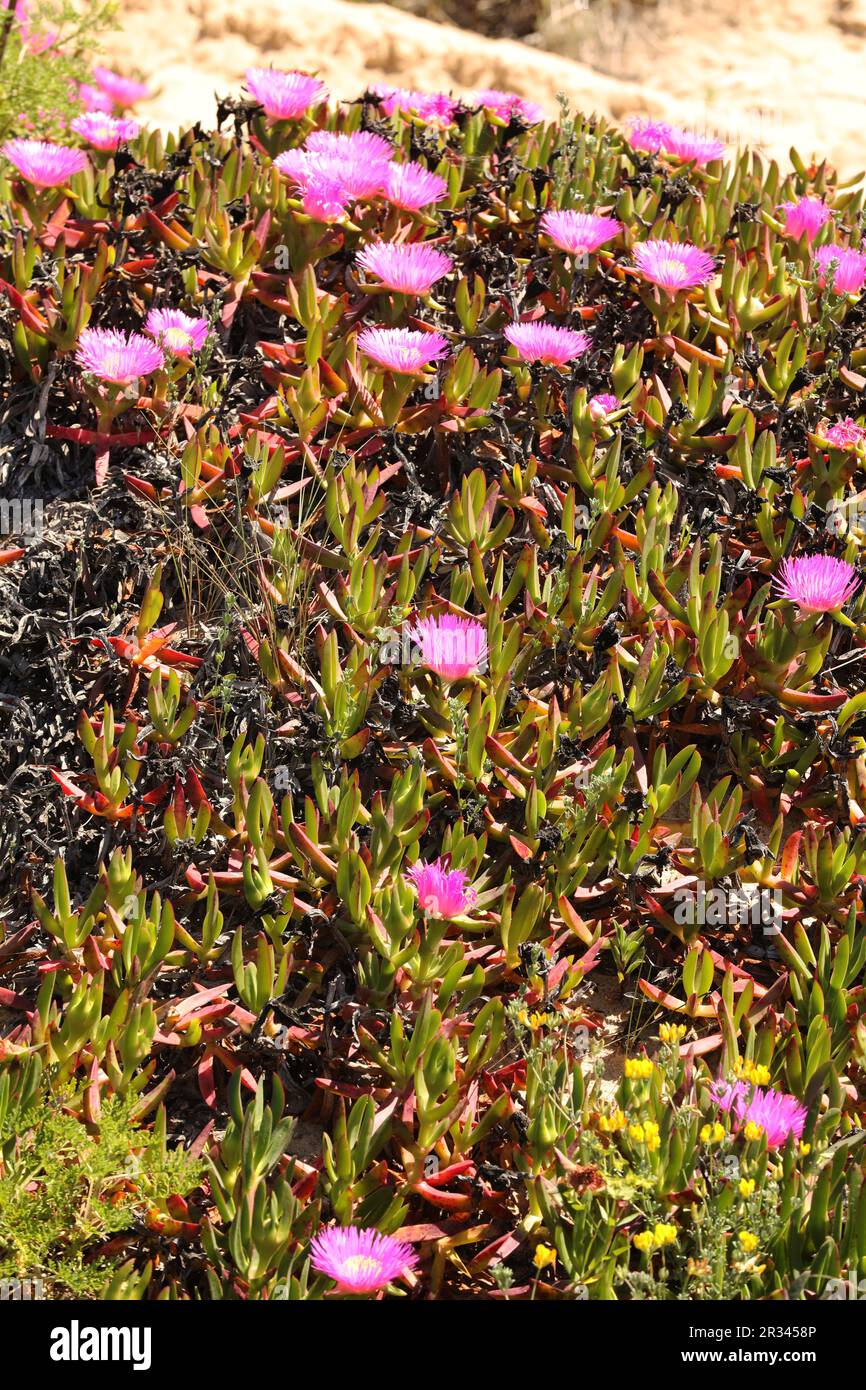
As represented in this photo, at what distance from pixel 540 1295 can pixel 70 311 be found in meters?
2.27

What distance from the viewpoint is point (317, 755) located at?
2479mm

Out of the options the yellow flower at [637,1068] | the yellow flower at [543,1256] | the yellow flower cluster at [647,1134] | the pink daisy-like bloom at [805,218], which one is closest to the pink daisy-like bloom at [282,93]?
the pink daisy-like bloom at [805,218]

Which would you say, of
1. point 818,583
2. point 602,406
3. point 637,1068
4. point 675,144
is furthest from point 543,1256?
point 675,144

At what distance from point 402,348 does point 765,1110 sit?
1.76m

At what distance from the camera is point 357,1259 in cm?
184

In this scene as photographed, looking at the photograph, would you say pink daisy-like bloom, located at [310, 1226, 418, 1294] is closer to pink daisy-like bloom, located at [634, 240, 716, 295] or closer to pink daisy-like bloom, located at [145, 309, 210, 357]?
pink daisy-like bloom, located at [145, 309, 210, 357]

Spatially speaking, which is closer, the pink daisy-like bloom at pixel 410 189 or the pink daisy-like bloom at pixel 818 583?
the pink daisy-like bloom at pixel 818 583

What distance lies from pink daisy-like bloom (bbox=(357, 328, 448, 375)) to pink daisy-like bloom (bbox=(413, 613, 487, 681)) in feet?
2.24

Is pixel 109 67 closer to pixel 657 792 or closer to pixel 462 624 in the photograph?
pixel 462 624

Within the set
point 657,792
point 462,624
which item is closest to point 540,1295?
point 657,792

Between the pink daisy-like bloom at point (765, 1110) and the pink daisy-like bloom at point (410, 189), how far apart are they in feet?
→ 7.34

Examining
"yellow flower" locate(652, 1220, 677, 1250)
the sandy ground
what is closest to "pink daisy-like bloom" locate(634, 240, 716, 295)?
"yellow flower" locate(652, 1220, 677, 1250)

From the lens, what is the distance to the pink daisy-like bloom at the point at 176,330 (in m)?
2.98

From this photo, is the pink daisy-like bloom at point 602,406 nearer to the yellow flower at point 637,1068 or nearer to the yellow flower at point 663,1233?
the yellow flower at point 637,1068
